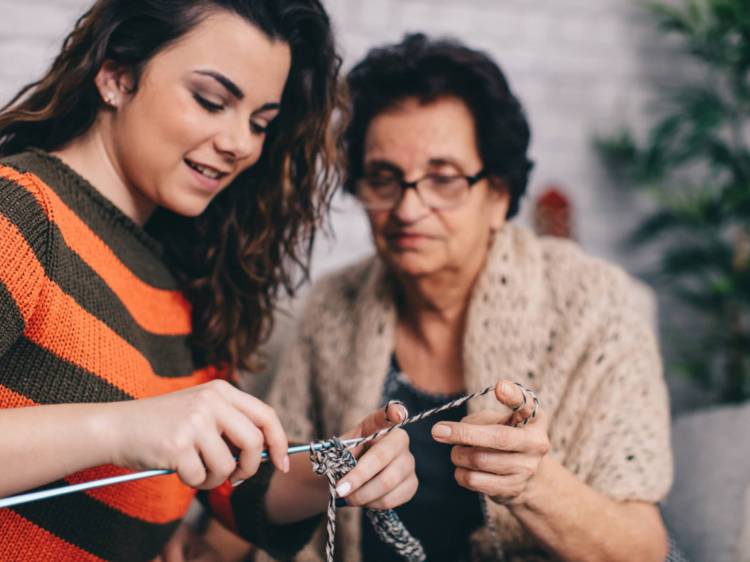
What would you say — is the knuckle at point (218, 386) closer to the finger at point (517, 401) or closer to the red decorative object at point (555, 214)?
the finger at point (517, 401)

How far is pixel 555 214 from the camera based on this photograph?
1886mm

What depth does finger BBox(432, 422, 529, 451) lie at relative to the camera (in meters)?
0.76

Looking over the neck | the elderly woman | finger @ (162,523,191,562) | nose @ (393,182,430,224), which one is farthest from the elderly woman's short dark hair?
finger @ (162,523,191,562)

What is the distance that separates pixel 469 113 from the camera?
1.26 metres

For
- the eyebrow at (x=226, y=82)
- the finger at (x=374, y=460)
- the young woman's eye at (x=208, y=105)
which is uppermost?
the eyebrow at (x=226, y=82)

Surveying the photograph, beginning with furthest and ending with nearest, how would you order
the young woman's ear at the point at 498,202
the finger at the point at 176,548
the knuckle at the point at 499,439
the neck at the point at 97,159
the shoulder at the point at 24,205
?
the young woman's ear at the point at 498,202 → the finger at the point at 176,548 → the neck at the point at 97,159 → the knuckle at the point at 499,439 → the shoulder at the point at 24,205

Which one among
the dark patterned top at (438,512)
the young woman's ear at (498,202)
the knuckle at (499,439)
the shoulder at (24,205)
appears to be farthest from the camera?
the young woman's ear at (498,202)

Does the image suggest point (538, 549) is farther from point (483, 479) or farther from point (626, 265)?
point (626, 265)

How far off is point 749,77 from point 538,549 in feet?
5.24

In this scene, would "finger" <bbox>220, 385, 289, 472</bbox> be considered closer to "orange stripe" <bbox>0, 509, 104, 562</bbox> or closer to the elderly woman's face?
"orange stripe" <bbox>0, 509, 104, 562</bbox>

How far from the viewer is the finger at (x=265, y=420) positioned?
2.01 feet

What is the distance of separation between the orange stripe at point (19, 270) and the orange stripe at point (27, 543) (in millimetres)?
210

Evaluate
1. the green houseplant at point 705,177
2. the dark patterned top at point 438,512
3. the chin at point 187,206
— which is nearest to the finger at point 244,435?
the chin at point 187,206

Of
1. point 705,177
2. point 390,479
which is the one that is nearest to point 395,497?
point 390,479
